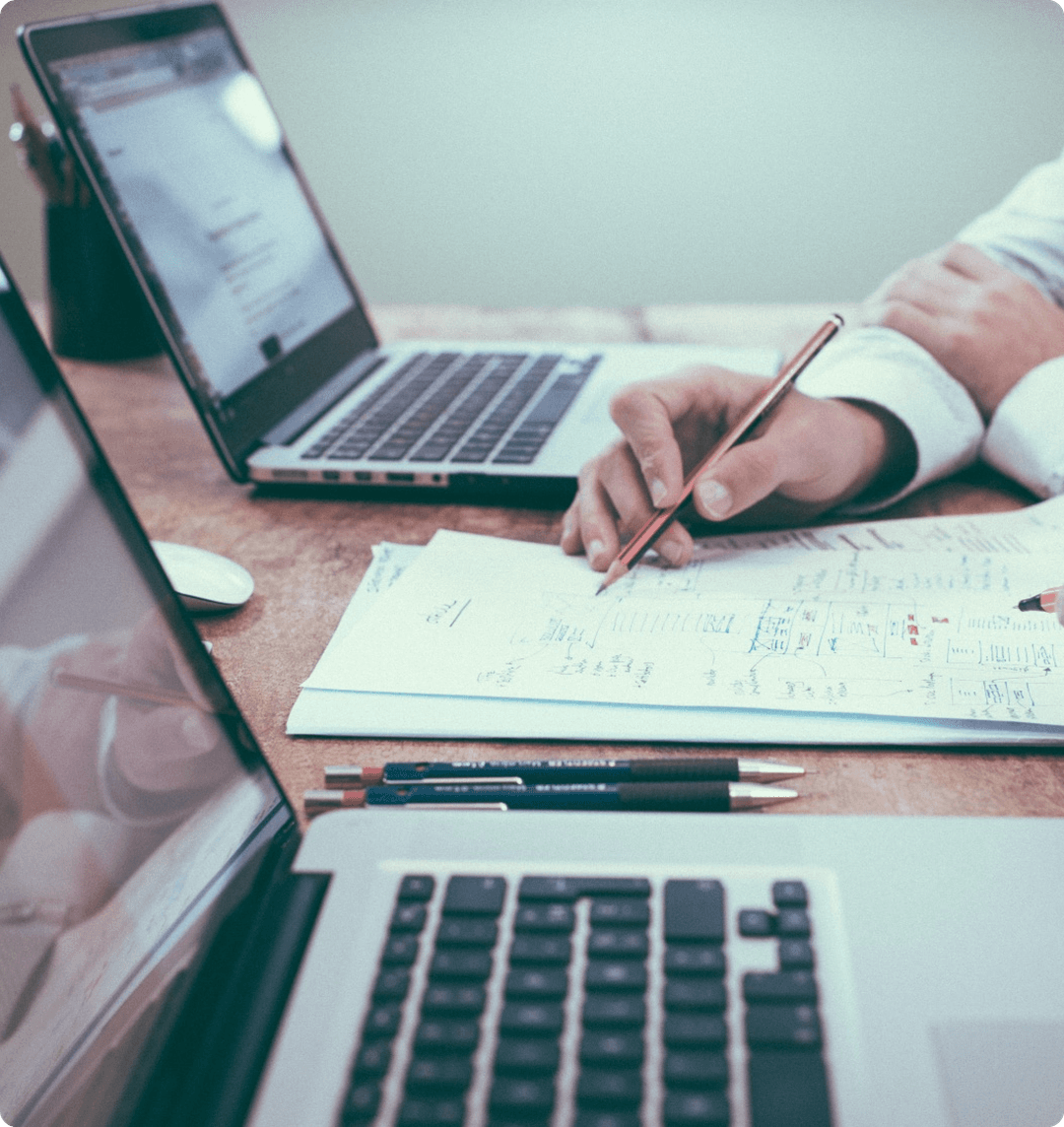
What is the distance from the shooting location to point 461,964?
272 millimetres

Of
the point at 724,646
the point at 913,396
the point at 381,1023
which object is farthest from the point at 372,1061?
the point at 913,396

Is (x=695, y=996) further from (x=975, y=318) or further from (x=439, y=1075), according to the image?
(x=975, y=318)

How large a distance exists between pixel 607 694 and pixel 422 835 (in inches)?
4.8

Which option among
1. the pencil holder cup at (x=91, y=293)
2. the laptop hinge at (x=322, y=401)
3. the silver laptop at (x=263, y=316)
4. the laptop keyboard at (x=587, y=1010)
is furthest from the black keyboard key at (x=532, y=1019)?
the pencil holder cup at (x=91, y=293)

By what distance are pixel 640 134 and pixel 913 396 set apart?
1.17m

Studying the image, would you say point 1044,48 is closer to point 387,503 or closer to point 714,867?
point 387,503

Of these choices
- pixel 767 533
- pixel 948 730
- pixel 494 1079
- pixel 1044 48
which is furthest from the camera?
pixel 1044 48

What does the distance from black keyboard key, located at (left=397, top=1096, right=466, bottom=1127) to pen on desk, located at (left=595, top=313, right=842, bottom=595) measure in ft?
0.97

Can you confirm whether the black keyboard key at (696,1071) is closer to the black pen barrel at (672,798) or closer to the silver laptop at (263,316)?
the black pen barrel at (672,798)

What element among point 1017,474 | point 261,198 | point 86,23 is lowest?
point 1017,474

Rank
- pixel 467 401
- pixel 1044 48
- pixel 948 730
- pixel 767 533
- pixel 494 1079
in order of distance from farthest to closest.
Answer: pixel 1044 48
pixel 467 401
pixel 767 533
pixel 948 730
pixel 494 1079

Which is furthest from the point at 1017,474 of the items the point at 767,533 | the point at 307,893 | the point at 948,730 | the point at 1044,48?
the point at 1044,48

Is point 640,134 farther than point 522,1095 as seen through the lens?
Yes

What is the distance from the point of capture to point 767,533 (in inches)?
22.8
